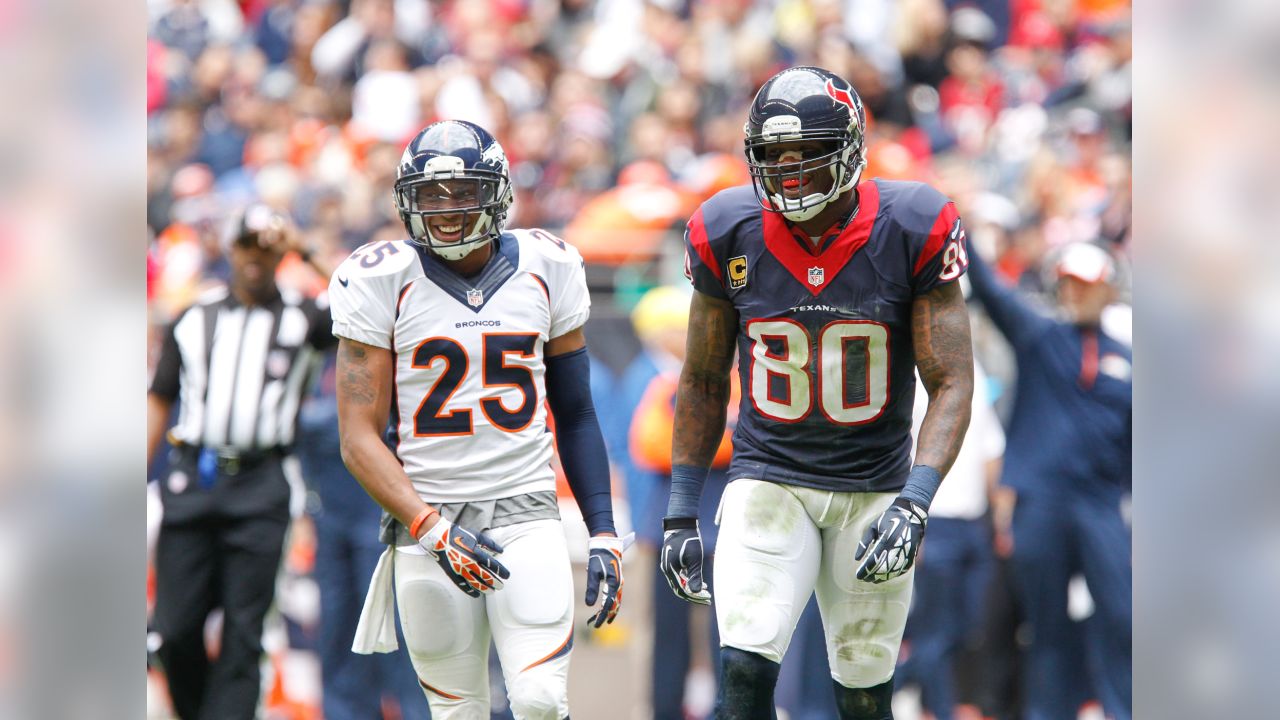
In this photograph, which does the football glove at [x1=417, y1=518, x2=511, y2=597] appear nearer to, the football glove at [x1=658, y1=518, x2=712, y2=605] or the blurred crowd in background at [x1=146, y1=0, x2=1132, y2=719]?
the football glove at [x1=658, y1=518, x2=712, y2=605]

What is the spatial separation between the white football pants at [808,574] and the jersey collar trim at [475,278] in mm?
882

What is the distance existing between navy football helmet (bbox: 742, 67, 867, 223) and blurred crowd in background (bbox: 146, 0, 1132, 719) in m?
3.65

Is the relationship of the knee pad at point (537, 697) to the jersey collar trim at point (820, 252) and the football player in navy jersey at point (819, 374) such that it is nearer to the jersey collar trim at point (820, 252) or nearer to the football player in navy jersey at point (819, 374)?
the football player in navy jersey at point (819, 374)

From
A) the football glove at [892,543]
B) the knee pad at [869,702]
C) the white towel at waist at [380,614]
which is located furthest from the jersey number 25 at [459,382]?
the knee pad at [869,702]

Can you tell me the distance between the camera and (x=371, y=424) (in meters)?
4.29

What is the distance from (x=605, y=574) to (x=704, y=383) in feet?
2.02

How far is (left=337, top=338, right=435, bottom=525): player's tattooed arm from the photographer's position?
4.24 meters

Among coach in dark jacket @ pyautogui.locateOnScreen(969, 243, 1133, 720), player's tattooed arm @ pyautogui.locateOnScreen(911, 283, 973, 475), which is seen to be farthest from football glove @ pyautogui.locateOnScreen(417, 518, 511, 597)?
coach in dark jacket @ pyautogui.locateOnScreen(969, 243, 1133, 720)

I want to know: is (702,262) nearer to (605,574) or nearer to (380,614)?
(605,574)

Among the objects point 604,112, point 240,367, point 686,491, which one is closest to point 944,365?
point 686,491
